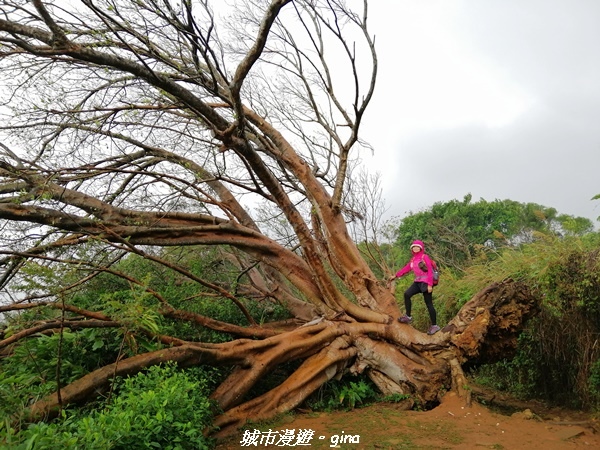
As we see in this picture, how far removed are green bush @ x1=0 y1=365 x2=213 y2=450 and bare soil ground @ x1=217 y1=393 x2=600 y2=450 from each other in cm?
107

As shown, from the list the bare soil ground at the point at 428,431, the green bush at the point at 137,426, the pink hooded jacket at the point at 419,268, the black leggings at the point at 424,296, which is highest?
the pink hooded jacket at the point at 419,268

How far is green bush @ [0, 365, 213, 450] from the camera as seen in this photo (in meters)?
2.77

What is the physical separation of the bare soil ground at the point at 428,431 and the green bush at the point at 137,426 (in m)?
1.07

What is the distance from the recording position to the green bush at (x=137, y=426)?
2.77 m

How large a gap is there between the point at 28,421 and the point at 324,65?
263 inches

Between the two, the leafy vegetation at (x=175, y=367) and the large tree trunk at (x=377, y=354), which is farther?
the large tree trunk at (x=377, y=354)

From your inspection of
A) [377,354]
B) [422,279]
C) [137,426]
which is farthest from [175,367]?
[422,279]

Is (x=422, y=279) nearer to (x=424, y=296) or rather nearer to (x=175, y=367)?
(x=424, y=296)

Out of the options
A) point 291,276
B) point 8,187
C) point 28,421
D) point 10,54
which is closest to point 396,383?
point 291,276

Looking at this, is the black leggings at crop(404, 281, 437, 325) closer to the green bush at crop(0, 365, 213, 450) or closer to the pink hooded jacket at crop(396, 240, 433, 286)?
the pink hooded jacket at crop(396, 240, 433, 286)

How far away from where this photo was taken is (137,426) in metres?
3.40

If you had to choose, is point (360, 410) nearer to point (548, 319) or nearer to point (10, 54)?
point (548, 319)

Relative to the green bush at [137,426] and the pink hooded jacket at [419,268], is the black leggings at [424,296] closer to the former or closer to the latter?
the pink hooded jacket at [419,268]

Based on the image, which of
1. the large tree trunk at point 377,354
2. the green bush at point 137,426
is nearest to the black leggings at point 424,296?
the large tree trunk at point 377,354
